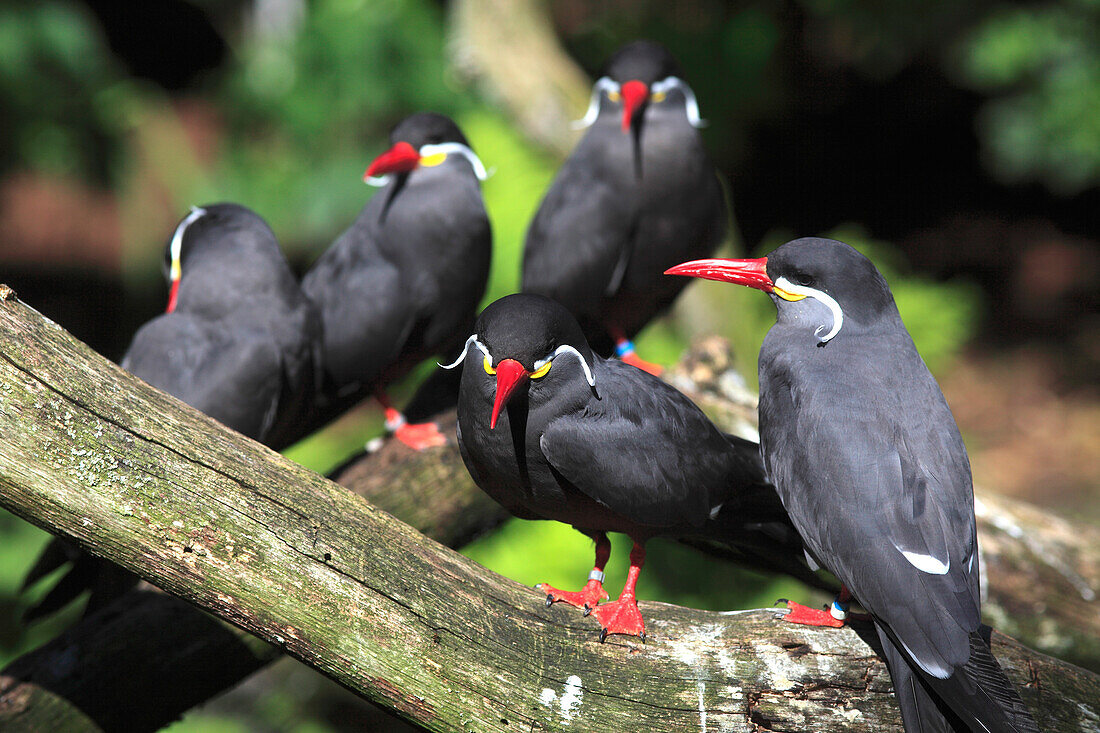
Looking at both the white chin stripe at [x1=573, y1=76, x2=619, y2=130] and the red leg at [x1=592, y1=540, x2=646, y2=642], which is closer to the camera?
the red leg at [x1=592, y1=540, x2=646, y2=642]

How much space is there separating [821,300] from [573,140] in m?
4.18

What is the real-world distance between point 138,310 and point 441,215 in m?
5.83

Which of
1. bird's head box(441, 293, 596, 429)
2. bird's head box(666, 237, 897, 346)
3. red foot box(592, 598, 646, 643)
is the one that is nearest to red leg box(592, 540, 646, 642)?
red foot box(592, 598, 646, 643)

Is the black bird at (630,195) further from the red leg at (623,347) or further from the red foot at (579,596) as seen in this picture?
the red foot at (579,596)

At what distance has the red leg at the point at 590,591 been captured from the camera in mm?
2158

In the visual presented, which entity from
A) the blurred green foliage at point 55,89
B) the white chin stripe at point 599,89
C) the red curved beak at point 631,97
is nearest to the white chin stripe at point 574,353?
the red curved beak at point 631,97

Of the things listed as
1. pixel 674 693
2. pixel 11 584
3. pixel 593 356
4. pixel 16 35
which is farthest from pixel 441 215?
pixel 16 35

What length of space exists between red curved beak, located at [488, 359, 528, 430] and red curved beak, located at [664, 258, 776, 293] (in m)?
0.44

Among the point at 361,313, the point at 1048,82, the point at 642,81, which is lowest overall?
the point at 361,313

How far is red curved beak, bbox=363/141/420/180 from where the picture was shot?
3084mm

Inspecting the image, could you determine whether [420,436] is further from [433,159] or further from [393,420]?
[433,159]

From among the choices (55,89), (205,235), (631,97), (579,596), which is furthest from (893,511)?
(55,89)

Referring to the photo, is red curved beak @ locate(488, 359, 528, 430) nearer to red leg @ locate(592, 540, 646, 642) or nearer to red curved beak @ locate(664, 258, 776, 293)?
red curved beak @ locate(664, 258, 776, 293)

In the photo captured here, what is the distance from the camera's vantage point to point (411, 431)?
3.39 m
